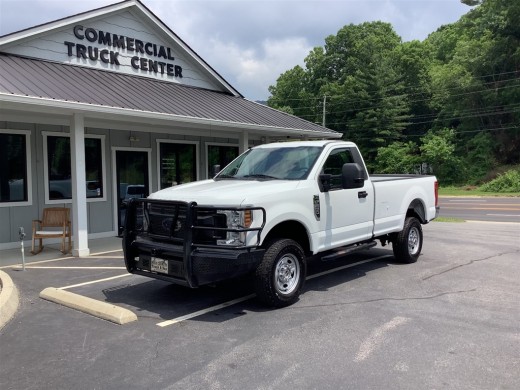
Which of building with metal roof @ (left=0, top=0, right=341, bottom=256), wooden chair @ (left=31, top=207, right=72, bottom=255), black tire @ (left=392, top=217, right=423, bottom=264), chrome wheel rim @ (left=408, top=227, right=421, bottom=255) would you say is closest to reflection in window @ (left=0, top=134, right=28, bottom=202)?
building with metal roof @ (left=0, top=0, right=341, bottom=256)

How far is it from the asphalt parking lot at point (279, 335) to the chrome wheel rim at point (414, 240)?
854mm

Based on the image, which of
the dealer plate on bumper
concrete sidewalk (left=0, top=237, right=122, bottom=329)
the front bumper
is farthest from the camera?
concrete sidewalk (left=0, top=237, right=122, bottom=329)

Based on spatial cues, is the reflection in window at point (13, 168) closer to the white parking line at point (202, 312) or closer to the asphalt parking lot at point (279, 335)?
the asphalt parking lot at point (279, 335)

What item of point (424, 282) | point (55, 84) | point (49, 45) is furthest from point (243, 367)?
point (49, 45)

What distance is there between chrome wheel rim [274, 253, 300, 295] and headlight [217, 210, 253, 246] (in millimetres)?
663

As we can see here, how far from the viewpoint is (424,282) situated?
23.3 feet

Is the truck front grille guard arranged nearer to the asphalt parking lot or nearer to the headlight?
the headlight

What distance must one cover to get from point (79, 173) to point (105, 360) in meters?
5.93

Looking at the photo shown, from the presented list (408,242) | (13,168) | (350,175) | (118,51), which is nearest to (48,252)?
(13,168)

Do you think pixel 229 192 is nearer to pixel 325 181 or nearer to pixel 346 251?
pixel 325 181

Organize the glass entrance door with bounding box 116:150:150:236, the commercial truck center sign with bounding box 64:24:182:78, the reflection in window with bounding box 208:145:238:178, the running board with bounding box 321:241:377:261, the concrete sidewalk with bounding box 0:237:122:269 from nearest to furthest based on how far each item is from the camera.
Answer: the running board with bounding box 321:241:377:261 < the concrete sidewalk with bounding box 0:237:122:269 < the commercial truck center sign with bounding box 64:24:182:78 < the glass entrance door with bounding box 116:150:150:236 < the reflection in window with bounding box 208:145:238:178

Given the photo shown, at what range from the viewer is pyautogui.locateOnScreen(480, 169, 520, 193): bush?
1412 inches

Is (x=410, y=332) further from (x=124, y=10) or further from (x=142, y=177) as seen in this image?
(x=124, y=10)

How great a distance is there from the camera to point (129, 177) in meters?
12.8
